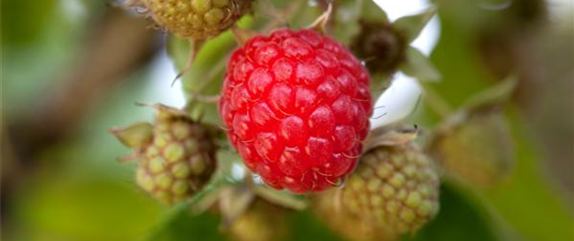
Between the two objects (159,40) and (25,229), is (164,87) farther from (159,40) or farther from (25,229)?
(25,229)

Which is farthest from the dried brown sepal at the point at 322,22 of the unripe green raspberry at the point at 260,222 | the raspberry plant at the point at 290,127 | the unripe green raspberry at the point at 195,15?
the unripe green raspberry at the point at 260,222

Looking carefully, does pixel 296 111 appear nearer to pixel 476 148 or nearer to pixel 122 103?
pixel 476 148

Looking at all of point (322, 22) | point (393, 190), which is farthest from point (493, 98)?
point (322, 22)

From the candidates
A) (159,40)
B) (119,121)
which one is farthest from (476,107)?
(119,121)

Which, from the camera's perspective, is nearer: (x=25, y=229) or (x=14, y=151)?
(x=14, y=151)

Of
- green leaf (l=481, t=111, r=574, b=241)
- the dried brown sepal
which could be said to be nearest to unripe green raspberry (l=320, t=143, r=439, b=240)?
the dried brown sepal

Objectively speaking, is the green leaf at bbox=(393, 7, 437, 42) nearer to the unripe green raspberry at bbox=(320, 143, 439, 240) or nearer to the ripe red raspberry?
the unripe green raspberry at bbox=(320, 143, 439, 240)

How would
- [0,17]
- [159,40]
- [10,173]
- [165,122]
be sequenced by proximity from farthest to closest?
1. [0,17]
2. [10,173]
3. [159,40]
4. [165,122]
